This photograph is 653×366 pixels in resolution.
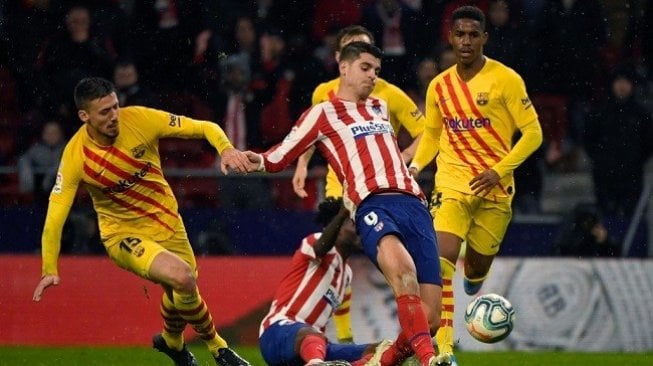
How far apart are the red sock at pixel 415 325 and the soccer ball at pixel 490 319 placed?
150cm

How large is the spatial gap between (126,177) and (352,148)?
173cm

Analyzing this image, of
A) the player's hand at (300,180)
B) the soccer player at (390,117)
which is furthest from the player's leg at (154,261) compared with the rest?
the soccer player at (390,117)

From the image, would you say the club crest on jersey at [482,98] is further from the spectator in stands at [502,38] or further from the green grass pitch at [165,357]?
the spectator in stands at [502,38]

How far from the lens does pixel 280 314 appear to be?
29.4 ft

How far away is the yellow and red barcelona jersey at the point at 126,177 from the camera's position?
367 inches

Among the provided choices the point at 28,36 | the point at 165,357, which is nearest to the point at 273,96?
the point at 28,36

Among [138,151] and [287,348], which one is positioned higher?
[138,151]

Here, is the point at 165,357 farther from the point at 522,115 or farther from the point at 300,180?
the point at 522,115

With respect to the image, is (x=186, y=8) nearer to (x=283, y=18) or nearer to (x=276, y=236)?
(x=283, y=18)

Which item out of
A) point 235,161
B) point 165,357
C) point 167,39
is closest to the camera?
point 235,161

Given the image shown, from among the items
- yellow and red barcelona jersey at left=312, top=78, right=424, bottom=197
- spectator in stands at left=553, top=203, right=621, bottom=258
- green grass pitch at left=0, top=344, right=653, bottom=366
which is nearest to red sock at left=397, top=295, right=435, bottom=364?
green grass pitch at left=0, top=344, right=653, bottom=366

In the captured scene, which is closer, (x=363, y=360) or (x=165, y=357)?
(x=363, y=360)

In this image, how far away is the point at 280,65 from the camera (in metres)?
14.1

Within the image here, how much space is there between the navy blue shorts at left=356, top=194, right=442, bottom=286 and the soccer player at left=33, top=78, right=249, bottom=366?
1.13 m
